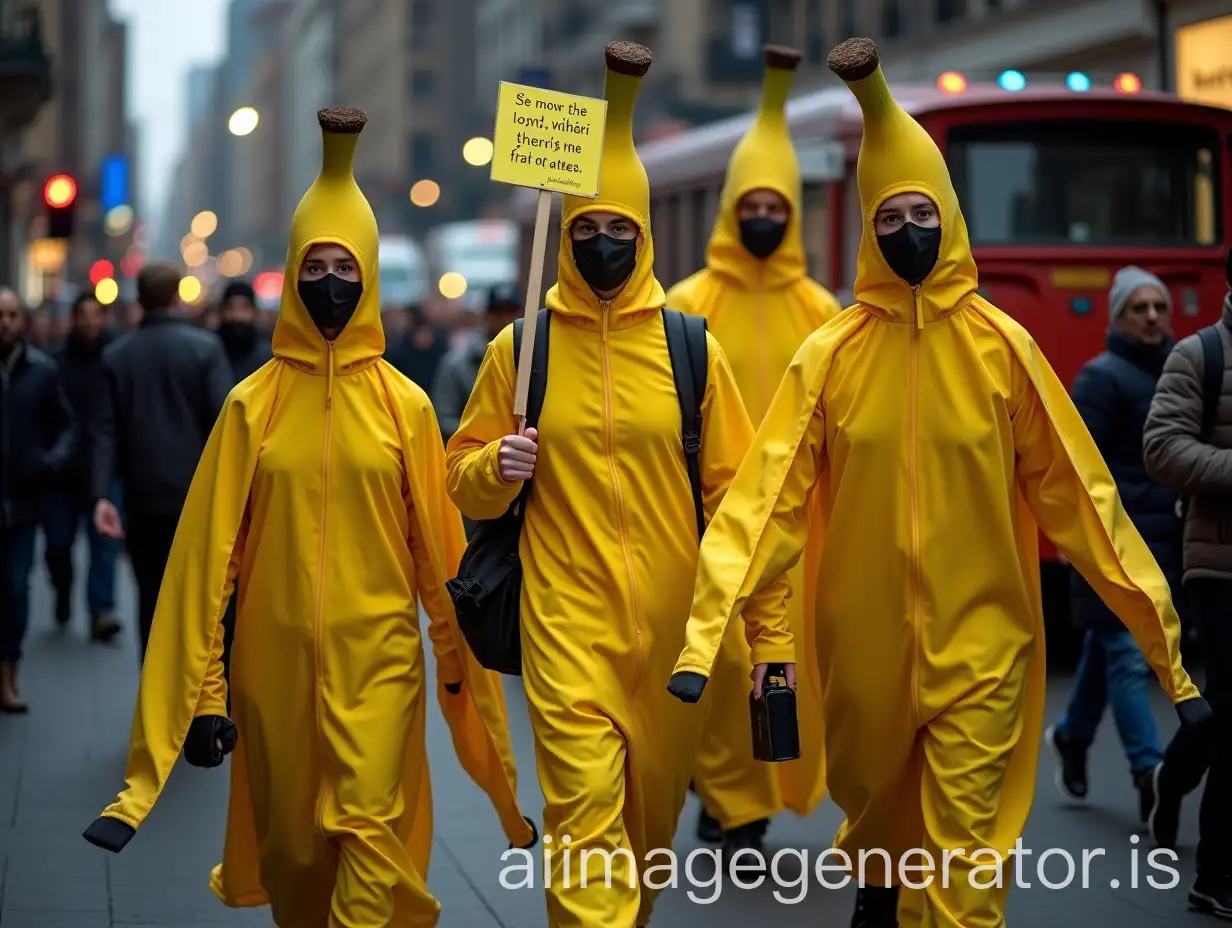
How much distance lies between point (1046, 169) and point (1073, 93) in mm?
490

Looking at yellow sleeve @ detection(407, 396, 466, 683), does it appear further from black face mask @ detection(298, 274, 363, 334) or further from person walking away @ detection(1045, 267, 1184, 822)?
person walking away @ detection(1045, 267, 1184, 822)

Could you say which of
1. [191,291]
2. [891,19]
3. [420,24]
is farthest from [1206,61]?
[420,24]

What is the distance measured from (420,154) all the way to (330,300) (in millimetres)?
104664

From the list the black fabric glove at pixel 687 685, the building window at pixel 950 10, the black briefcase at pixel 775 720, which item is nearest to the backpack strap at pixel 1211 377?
the black briefcase at pixel 775 720

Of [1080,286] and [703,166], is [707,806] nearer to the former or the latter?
[1080,286]

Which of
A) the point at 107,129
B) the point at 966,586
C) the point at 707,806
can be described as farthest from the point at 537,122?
the point at 107,129

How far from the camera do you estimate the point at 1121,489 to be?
8953 millimetres

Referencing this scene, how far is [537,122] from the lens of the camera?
5.87m

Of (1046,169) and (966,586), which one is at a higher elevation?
(1046,169)

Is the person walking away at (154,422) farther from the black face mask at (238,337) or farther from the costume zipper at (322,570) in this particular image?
the costume zipper at (322,570)

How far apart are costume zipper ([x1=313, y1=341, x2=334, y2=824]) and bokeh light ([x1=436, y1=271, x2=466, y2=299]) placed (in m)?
39.9

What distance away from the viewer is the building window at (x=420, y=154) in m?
108

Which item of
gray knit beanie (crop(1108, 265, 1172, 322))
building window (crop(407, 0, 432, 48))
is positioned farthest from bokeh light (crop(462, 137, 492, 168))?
building window (crop(407, 0, 432, 48))

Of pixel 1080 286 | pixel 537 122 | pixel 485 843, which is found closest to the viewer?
pixel 537 122
